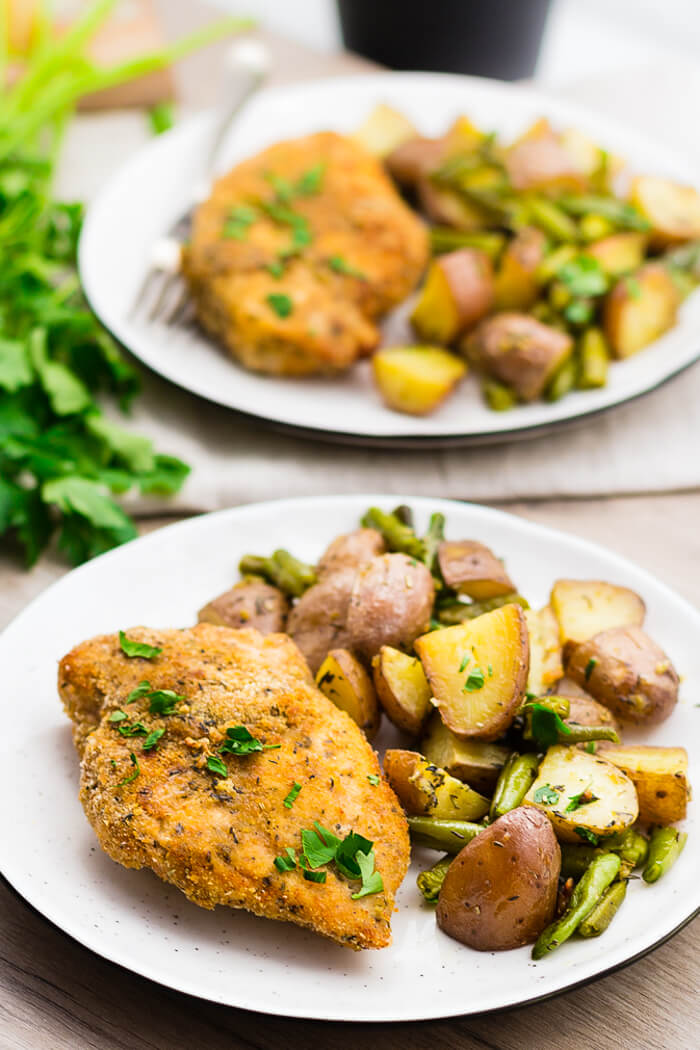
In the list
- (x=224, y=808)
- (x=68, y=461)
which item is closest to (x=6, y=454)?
(x=68, y=461)

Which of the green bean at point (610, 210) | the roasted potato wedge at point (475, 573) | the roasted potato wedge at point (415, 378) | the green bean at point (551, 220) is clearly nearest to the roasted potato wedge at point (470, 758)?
the roasted potato wedge at point (475, 573)

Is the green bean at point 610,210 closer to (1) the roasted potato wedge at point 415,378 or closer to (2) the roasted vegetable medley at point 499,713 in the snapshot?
(1) the roasted potato wedge at point 415,378

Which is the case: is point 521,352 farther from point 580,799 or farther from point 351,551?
point 580,799

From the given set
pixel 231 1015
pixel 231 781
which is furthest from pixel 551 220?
pixel 231 1015

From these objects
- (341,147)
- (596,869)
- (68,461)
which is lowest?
(68,461)

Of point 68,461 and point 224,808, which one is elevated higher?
point 224,808

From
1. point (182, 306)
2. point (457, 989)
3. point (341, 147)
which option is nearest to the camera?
point (457, 989)

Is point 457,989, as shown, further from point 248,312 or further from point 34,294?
point 34,294
